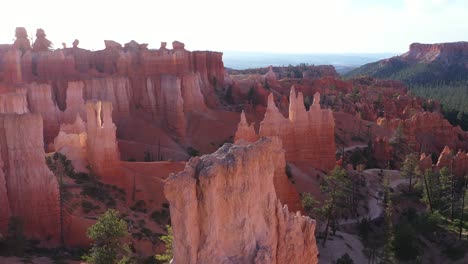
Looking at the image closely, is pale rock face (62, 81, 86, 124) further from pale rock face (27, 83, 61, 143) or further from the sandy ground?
the sandy ground

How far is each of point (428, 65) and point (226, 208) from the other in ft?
517

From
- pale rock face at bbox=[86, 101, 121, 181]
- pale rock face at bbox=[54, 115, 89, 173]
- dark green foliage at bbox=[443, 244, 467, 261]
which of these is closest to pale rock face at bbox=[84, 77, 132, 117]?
pale rock face at bbox=[54, 115, 89, 173]

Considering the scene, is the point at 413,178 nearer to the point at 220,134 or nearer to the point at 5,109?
the point at 220,134

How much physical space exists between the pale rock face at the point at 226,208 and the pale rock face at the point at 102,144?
21.8 metres

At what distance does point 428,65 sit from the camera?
156 m

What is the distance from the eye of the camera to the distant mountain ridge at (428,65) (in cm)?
14925

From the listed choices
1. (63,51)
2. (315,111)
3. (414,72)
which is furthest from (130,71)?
(414,72)

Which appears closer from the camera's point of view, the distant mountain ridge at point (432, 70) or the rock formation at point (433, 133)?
the rock formation at point (433, 133)

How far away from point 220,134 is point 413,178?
2147 centimetres

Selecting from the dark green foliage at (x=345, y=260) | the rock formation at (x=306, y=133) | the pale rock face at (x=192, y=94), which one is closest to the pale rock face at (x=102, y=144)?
the rock formation at (x=306, y=133)

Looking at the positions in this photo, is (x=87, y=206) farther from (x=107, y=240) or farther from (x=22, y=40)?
(x=22, y=40)

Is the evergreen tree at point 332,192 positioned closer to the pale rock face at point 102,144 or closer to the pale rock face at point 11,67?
the pale rock face at point 102,144

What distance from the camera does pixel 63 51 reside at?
54.5 metres

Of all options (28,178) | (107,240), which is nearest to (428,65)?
(28,178)
